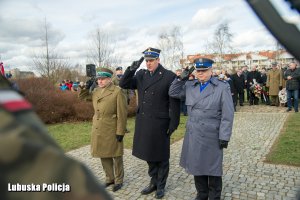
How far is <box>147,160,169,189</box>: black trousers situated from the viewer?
16.3 feet

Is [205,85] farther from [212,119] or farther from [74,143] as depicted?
[74,143]

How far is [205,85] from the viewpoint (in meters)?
4.34

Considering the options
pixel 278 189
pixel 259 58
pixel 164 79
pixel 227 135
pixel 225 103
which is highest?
pixel 259 58

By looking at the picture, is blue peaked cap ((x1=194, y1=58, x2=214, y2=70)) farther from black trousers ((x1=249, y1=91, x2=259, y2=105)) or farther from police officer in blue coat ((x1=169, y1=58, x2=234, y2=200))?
black trousers ((x1=249, y1=91, x2=259, y2=105))

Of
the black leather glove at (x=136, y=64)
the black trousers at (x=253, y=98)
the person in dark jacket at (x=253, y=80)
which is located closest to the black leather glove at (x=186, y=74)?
the black leather glove at (x=136, y=64)

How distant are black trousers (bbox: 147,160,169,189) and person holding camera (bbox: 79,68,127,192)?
57cm

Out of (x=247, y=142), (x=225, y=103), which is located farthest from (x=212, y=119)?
(x=247, y=142)

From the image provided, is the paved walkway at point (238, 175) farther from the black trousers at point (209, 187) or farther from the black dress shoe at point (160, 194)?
the black trousers at point (209, 187)

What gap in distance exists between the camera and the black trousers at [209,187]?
4344 mm

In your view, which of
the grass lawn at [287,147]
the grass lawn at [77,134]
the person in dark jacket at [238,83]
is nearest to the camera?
the grass lawn at [287,147]

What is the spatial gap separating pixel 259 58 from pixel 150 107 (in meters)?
98.4

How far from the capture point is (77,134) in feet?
33.4

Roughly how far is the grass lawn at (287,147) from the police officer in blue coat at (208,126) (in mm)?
2684

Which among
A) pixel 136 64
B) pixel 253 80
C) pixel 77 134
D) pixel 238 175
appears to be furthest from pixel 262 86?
pixel 136 64
